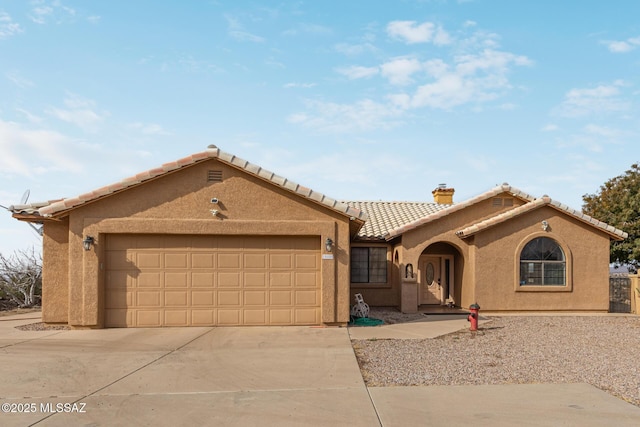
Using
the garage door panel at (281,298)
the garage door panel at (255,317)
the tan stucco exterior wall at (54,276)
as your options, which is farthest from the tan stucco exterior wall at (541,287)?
the tan stucco exterior wall at (54,276)

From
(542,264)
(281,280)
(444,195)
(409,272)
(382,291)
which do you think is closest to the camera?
(281,280)

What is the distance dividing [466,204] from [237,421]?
1283cm

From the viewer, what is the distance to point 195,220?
41.0 ft

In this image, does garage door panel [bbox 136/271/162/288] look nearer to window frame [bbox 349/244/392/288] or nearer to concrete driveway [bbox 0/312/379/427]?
concrete driveway [bbox 0/312/379/427]

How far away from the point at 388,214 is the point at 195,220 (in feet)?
34.4

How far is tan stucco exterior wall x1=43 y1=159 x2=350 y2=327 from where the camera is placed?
1219 centimetres

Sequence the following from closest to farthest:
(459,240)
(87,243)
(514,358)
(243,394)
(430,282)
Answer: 1. (243,394)
2. (514,358)
3. (87,243)
4. (459,240)
5. (430,282)

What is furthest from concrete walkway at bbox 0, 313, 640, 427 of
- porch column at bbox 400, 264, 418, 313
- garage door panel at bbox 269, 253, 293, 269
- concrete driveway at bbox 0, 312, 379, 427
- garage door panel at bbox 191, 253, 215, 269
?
porch column at bbox 400, 264, 418, 313

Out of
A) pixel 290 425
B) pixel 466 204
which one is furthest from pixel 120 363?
pixel 466 204

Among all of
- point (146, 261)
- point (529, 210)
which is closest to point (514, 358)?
point (529, 210)

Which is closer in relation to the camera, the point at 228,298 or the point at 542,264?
the point at 228,298

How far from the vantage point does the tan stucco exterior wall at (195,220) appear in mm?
12188

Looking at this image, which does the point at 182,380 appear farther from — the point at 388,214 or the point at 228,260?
the point at 388,214

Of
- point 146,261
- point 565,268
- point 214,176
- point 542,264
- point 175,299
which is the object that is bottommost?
point 175,299
